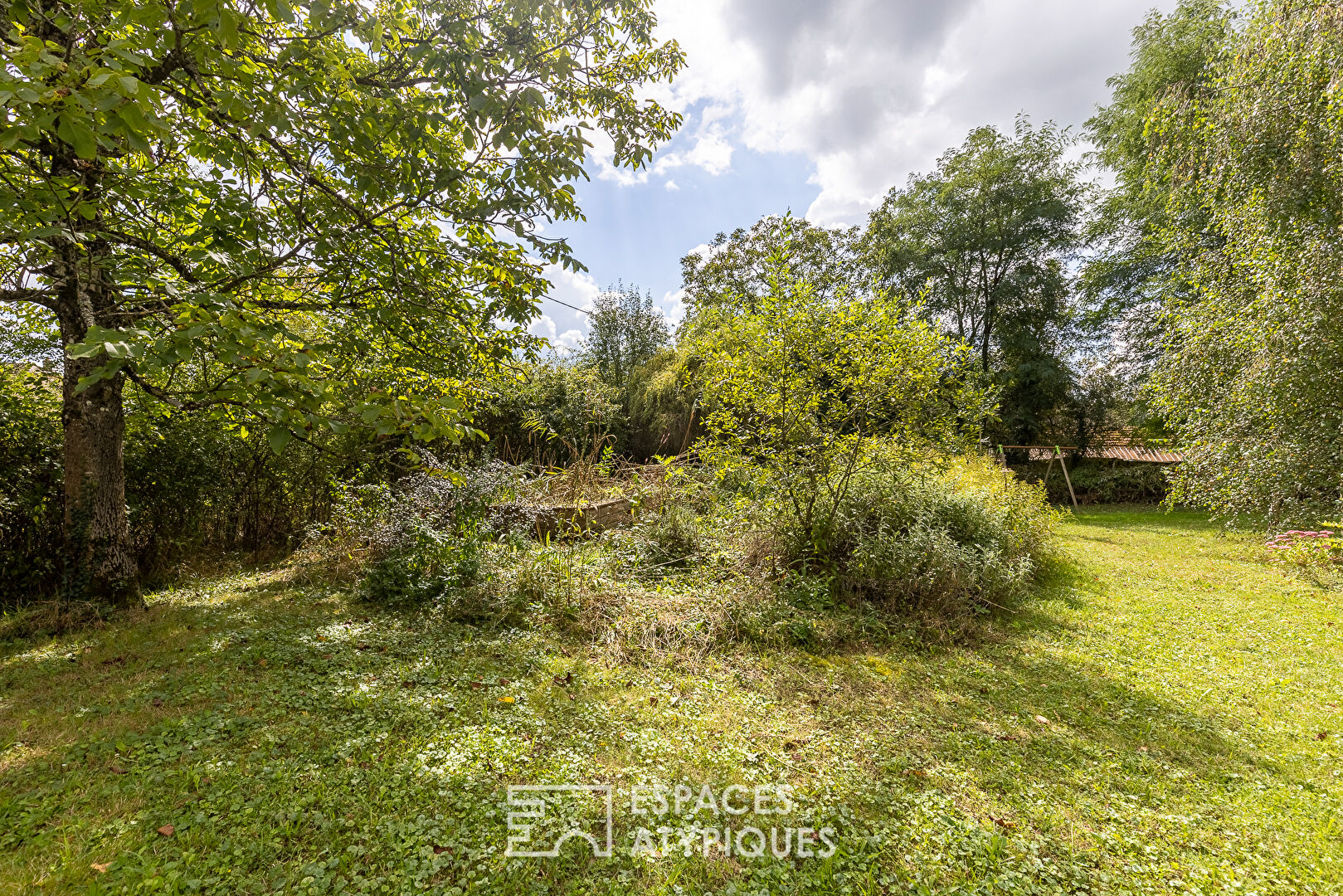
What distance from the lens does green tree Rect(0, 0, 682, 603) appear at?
207 centimetres

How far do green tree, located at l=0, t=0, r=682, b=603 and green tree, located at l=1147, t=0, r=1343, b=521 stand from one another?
867 centimetres

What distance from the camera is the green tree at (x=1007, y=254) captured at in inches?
733

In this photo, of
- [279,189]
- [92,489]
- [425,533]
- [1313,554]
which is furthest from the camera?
[1313,554]

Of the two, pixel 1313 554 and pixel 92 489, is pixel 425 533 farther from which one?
pixel 1313 554

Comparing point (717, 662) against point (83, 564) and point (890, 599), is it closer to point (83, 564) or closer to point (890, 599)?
point (890, 599)

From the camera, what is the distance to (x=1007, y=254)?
19438 millimetres

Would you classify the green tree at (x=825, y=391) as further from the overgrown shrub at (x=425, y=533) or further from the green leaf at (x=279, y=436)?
the green leaf at (x=279, y=436)

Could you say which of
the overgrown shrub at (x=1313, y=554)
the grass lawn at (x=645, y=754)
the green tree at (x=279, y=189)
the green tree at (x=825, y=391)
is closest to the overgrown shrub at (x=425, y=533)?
the grass lawn at (x=645, y=754)

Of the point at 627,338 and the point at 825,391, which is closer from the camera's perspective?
the point at 825,391

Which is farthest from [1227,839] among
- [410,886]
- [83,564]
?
[83,564]

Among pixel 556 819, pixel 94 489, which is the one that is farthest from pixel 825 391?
pixel 94 489

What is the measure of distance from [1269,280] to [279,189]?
11768 mm

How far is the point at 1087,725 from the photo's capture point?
10.8 feet

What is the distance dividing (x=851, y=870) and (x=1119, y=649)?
4069 mm
